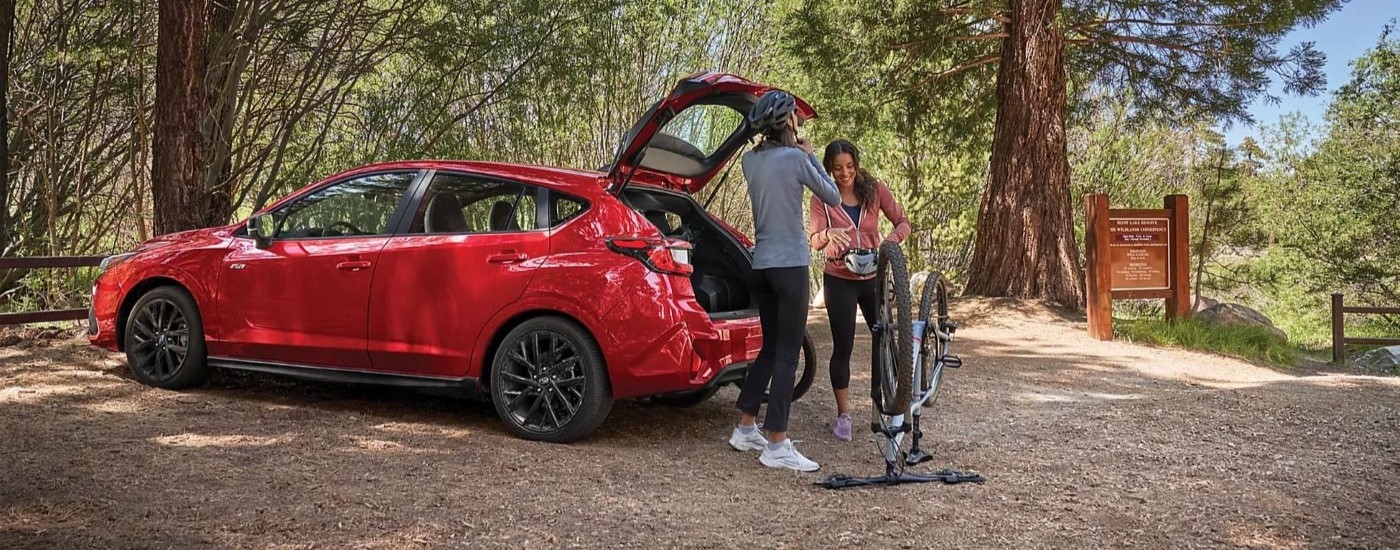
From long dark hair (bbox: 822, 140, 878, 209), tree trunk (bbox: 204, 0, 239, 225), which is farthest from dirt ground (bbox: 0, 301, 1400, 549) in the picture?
tree trunk (bbox: 204, 0, 239, 225)

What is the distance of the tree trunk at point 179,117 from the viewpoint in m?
9.22

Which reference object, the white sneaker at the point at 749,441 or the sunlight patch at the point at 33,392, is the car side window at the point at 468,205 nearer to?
the white sneaker at the point at 749,441

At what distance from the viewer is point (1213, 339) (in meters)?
11.9

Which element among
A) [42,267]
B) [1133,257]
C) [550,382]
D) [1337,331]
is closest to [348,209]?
[550,382]

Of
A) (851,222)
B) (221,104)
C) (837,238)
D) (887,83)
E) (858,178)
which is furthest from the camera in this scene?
(887,83)

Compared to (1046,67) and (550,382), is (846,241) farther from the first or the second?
(1046,67)

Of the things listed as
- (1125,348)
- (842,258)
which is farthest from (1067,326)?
(842,258)

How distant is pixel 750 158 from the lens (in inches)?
212

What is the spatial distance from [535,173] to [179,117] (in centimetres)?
510

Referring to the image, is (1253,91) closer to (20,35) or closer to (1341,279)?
(1341,279)

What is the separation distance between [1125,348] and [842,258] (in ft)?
22.3


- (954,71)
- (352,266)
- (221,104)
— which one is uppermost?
(954,71)

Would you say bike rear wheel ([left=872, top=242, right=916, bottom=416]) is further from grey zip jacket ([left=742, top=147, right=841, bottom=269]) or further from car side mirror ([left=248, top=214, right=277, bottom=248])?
car side mirror ([left=248, top=214, right=277, bottom=248])

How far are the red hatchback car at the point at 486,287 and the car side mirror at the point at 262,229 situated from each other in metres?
0.02
